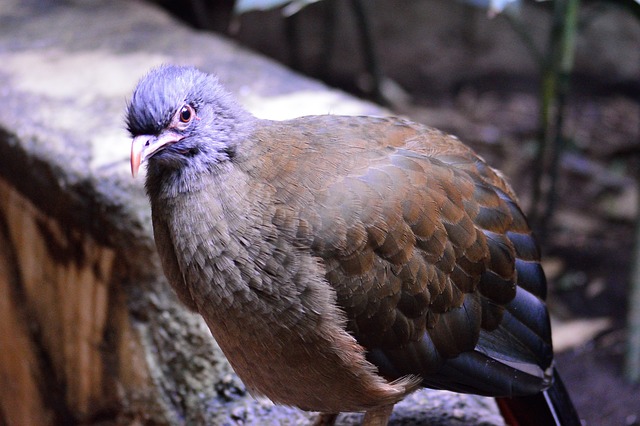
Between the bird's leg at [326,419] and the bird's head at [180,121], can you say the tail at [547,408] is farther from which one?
the bird's head at [180,121]

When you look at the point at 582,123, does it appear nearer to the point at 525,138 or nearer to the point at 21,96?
the point at 525,138

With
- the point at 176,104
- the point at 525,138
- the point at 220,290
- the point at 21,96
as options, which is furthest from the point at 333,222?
the point at 525,138

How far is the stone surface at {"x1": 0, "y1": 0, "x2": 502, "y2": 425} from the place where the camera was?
9.64 feet

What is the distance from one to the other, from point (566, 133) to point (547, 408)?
12.9 feet

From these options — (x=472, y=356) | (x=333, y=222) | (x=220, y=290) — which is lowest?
(x=472, y=356)

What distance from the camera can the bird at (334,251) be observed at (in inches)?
83.3

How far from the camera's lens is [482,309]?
2.45 meters

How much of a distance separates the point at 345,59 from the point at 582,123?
7.03 ft

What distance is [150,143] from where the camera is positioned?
83.2 inches

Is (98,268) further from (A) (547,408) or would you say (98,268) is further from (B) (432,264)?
(A) (547,408)

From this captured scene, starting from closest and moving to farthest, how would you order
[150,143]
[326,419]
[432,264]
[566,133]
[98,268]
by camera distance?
[150,143] → [432,264] → [326,419] → [98,268] → [566,133]

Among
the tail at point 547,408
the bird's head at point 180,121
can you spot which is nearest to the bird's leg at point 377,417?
the tail at point 547,408

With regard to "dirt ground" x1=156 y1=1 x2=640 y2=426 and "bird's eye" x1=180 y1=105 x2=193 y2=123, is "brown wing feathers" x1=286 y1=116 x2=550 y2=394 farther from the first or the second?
"dirt ground" x1=156 y1=1 x2=640 y2=426

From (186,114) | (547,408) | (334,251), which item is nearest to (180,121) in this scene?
(186,114)
